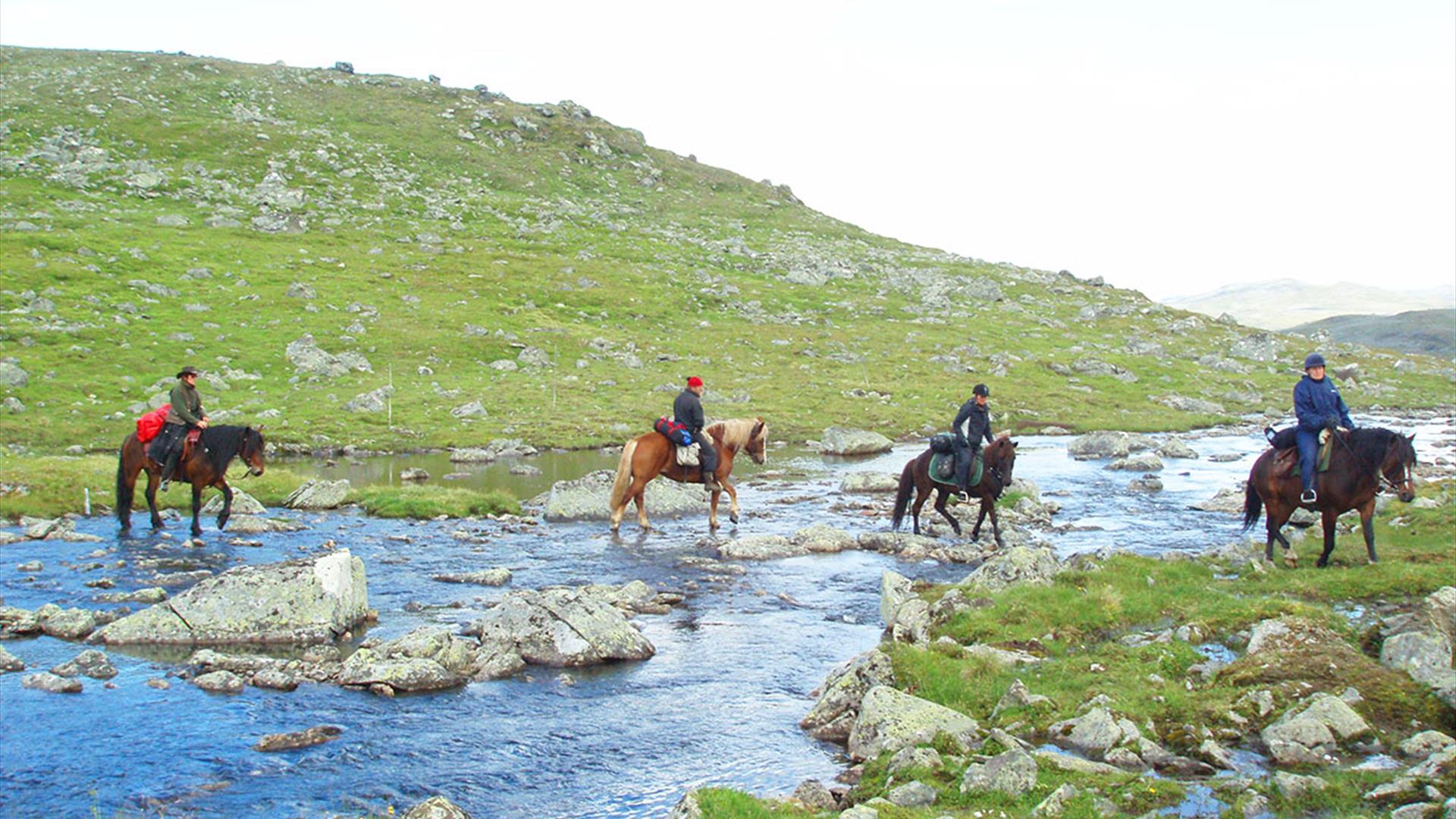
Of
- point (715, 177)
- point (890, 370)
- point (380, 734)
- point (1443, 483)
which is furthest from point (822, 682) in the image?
point (715, 177)

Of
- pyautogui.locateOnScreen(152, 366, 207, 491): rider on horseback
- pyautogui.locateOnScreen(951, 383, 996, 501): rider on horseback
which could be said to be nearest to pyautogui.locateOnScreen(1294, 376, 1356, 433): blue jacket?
pyautogui.locateOnScreen(951, 383, 996, 501): rider on horseback

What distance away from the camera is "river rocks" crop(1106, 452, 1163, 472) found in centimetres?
3978

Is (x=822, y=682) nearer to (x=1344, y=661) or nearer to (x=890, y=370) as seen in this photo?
(x=1344, y=661)

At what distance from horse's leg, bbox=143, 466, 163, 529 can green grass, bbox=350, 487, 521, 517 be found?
19.0 ft

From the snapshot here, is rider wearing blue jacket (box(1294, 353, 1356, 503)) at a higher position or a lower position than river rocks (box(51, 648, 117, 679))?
higher

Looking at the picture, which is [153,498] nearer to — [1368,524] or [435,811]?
[435,811]

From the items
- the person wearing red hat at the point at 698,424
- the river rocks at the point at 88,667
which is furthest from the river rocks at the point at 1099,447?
the river rocks at the point at 88,667

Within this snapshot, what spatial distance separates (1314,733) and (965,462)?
14463 millimetres

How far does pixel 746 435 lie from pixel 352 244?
62.5 m

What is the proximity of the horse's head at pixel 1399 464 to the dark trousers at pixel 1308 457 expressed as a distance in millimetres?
1086

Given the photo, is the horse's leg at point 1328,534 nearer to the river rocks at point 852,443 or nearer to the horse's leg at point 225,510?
the horse's leg at point 225,510

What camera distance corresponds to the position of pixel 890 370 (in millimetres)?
70500

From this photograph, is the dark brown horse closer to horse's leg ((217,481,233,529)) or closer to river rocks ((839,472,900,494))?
river rocks ((839,472,900,494))

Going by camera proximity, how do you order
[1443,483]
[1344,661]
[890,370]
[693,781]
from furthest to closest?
[890,370]
[1443,483]
[1344,661]
[693,781]
